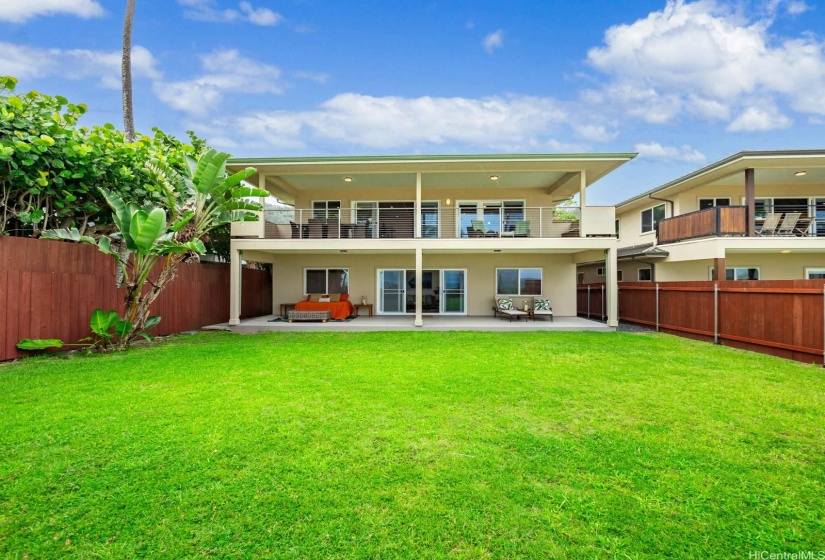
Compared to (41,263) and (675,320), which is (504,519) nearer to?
(41,263)

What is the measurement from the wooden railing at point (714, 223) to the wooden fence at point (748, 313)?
2.62 meters

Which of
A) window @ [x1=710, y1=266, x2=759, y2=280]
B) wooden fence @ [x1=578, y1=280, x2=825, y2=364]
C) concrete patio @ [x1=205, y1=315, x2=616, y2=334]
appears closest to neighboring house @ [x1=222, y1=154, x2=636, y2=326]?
concrete patio @ [x1=205, y1=315, x2=616, y2=334]

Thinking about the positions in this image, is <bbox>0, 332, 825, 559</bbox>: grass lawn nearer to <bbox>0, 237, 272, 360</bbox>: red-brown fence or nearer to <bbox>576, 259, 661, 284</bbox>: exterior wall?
<bbox>0, 237, 272, 360</bbox>: red-brown fence

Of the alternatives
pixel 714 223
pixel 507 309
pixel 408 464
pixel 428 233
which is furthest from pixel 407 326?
pixel 714 223

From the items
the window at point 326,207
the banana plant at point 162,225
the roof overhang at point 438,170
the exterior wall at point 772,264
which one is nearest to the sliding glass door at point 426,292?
the window at point 326,207

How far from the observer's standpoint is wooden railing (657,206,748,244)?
12.8 metres

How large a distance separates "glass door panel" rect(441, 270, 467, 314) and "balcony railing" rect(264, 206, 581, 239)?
164 cm

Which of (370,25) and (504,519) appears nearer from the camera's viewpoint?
(504,519)

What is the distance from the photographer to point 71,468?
333cm

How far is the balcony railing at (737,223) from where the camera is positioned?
1284 centimetres

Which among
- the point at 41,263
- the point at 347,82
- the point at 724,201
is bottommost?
the point at 41,263

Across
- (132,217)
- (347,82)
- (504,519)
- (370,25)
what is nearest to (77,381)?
(132,217)

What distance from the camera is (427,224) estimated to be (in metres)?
15.7

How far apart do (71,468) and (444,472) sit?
3.24m
